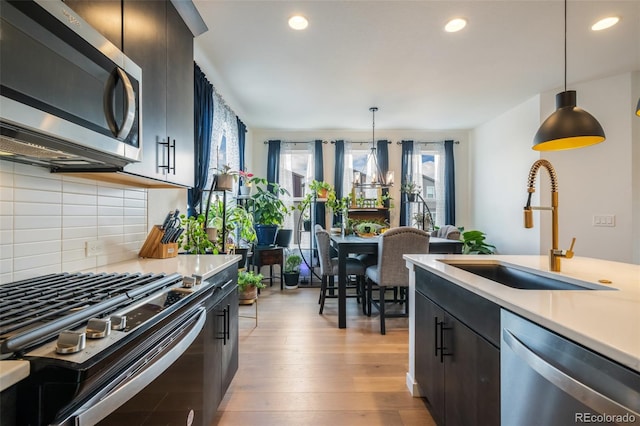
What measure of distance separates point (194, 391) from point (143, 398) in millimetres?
413

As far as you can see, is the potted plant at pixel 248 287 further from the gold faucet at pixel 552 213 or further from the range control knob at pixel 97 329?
the gold faucet at pixel 552 213

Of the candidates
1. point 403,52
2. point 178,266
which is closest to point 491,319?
point 178,266

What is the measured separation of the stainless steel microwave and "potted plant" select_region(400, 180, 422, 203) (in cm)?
446

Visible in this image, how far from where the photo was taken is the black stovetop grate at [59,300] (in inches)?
25.0

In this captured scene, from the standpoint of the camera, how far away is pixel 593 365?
0.62 meters

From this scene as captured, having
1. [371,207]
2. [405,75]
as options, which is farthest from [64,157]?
[371,207]

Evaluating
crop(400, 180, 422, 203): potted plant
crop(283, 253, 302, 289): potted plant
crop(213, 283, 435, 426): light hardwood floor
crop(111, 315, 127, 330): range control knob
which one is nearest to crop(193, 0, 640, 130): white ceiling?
crop(400, 180, 422, 203): potted plant

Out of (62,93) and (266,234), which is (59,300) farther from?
(266,234)

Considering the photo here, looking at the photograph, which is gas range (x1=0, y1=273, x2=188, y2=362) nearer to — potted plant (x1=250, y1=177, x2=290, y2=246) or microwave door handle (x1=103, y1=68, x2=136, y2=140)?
microwave door handle (x1=103, y1=68, x2=136, y2=140)

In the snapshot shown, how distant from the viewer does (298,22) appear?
2.29 metres

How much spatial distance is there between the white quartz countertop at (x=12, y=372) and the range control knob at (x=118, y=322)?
180mm

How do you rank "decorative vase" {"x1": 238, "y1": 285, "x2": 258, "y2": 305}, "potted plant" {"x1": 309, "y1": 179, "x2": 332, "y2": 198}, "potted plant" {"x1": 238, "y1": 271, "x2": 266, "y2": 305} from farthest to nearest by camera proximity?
"potted plant" {"x1": 309, "y1": 179, "x2": 332, "y2": 198} < "decorative vase" {"x1": 238, "y1": 285, "x2": 258, "y2": 305} < "potted plant" {"x1": 238, "y1": 271, "x2": 266, "y2": 305}

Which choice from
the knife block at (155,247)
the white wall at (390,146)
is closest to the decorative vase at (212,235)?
the knife block at (155,247)

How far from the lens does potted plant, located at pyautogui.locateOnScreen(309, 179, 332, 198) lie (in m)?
4.69
